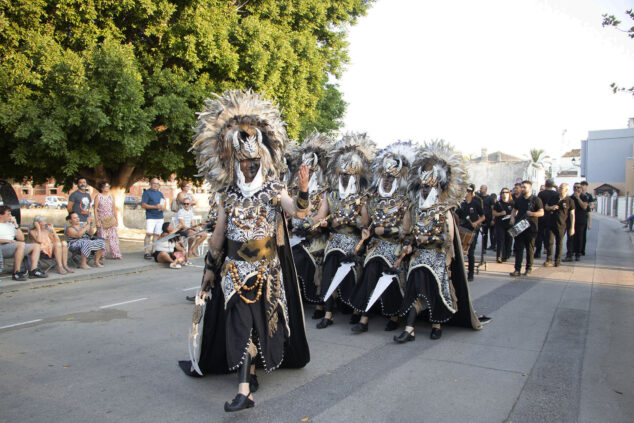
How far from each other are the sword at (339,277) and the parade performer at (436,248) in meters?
0.87

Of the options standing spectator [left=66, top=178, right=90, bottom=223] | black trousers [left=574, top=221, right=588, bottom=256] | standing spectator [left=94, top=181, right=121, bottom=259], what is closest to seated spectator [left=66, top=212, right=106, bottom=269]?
standing spectator [left=66, top=178, right=90, bottom=223]

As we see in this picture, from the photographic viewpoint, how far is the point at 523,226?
35.4 ft

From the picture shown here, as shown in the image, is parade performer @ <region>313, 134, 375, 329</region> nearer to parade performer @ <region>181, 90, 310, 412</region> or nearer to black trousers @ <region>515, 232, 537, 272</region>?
parade performer @ <region>181, 90, 310, 412</region>

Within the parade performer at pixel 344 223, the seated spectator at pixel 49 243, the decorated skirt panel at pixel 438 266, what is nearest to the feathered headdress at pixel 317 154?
the parade performer at pixel 344 223

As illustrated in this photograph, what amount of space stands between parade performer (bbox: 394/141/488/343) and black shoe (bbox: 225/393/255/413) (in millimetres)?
2425

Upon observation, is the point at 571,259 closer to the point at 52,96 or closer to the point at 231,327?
the point at 231,327

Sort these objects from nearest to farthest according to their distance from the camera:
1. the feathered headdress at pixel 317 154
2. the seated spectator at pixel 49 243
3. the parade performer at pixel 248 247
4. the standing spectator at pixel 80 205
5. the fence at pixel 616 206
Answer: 1. the parade performer at pixel 248 247
2. the feathered headdress at pixel 317 154
3. the seated spectator at pixel 49 243
4. the standing spectator at pixel 80 205
5. the fence at pixel 616 206

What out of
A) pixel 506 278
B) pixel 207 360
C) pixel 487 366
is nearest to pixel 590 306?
pixel 506 278

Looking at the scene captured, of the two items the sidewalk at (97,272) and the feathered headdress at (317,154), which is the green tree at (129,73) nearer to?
the sidewalk at (97,272)

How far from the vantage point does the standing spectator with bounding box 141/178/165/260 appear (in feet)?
42.1

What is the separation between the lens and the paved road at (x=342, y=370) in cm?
398

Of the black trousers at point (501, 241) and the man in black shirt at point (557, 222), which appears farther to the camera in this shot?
the black trousers at point (501, 241)

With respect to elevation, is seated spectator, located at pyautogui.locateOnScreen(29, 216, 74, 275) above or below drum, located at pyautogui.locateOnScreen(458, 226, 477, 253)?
below

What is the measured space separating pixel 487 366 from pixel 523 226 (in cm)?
649
